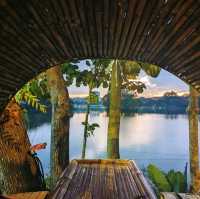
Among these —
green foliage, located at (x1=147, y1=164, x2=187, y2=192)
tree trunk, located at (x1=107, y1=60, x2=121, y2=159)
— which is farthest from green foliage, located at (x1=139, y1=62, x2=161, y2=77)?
green foliage, located at (x1=147, y1=164, x2=187, y2=192)

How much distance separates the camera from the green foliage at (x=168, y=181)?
10.2 metres

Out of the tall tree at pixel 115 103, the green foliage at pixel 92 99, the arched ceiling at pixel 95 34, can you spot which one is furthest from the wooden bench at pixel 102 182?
the green foliage at pixel 92 99

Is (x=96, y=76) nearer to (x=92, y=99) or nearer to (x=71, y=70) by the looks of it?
(x=92, y=99)

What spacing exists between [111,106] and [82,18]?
7.86 meters

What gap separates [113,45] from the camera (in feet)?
13.6

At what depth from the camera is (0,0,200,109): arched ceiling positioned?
2.73 meters

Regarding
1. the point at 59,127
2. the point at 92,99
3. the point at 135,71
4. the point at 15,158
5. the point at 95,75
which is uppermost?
the point at 135,71

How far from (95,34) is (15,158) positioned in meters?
2.52

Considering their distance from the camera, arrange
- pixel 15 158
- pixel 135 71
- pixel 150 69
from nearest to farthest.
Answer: pixel 15 158, pixel 150 69, pixel 135 71

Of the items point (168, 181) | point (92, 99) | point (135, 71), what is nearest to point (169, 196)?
point (168, 181)

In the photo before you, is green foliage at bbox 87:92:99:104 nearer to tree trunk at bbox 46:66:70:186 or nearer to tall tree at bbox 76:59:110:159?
Answer: tall tree at bbox 76:59:110:159

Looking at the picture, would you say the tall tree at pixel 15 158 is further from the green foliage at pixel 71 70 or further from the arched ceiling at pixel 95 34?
the green foliage at pixel 71 70

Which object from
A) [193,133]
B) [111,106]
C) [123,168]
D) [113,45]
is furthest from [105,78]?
[113,45]

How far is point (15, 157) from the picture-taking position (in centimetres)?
534
